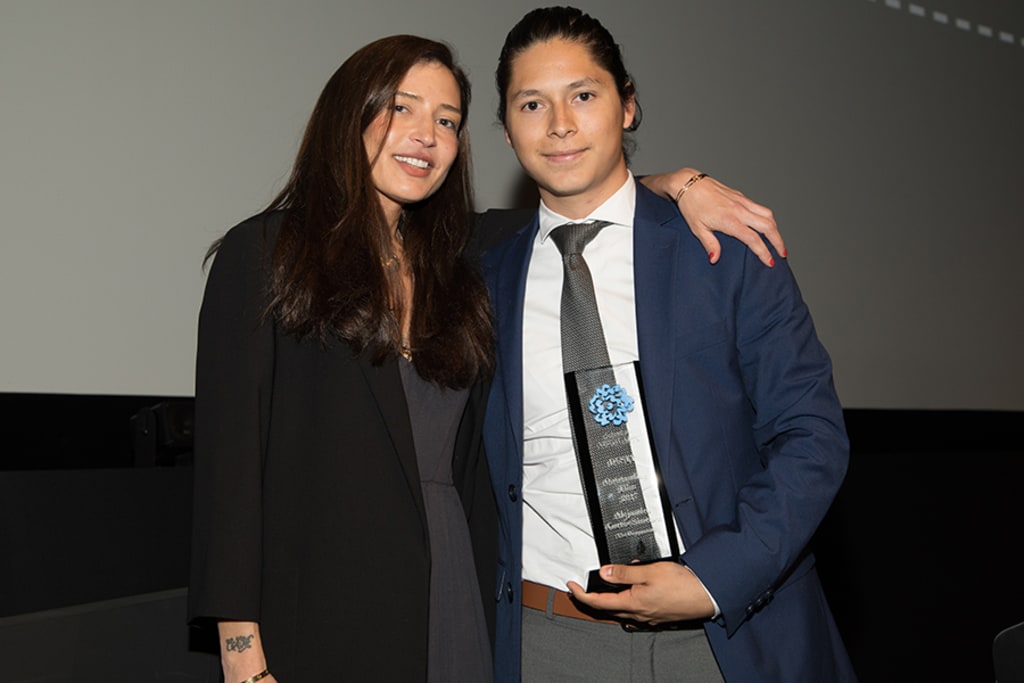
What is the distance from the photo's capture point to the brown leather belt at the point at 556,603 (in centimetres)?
153

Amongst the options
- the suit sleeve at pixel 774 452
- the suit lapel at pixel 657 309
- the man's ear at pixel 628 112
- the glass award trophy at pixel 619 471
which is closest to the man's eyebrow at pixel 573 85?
the man's ear at pixel 628 112

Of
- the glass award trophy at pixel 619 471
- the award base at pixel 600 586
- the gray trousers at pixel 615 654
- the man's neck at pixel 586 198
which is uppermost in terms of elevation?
the man's neck at pixel 586 198

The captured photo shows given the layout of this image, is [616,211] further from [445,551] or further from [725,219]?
[445,551]

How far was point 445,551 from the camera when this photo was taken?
157 cm

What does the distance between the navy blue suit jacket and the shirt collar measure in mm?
56

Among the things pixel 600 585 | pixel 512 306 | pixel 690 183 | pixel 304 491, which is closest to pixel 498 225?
pixel 512 306

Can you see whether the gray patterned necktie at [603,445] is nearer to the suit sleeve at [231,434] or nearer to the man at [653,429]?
the man at [653,429]

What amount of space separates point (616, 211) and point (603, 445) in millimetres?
444

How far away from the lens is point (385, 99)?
65.2 inches

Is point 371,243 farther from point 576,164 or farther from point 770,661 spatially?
point 770,661

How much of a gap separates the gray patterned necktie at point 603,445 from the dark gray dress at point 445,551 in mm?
224

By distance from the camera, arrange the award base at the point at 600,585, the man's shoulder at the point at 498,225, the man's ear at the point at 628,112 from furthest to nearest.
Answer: the man's shoulder at the point at 498,225, the man's ear at the point at 628,112, the award base at the point at 600,585

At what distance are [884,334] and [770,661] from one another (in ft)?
9.40

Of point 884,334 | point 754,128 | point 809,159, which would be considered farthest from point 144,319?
point 884,334
